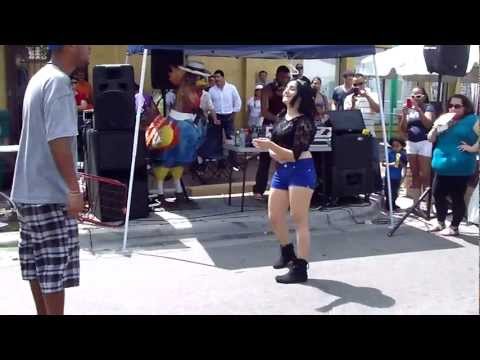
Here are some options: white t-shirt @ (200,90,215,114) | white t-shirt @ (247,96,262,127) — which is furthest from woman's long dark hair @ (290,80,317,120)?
white t-shirt @ (247,96,262,127)

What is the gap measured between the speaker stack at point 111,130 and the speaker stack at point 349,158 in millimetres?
2423

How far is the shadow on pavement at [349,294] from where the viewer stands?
4609 mm

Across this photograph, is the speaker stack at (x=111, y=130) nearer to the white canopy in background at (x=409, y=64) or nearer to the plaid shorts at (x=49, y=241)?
the plaid shorts at (x=49, y=241)

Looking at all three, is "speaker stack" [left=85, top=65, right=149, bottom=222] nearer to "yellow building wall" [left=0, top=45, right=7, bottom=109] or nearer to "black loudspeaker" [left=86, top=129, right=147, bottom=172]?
"black loudspeaker" [left=86, top=129, right=147, bottom=172]

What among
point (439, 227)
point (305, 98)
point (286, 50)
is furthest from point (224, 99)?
point (305, 98)

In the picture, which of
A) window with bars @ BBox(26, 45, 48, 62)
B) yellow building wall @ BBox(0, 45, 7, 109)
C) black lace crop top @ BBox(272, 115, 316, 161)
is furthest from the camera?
window with bars @ BBox(26, 45, 48, 62)

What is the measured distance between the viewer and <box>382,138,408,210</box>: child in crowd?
7984 millimetres

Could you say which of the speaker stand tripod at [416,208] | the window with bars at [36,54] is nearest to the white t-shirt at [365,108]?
the speaker stand tripod at [416,208]

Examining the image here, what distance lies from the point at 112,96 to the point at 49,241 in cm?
361

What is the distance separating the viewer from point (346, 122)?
780 centimetres

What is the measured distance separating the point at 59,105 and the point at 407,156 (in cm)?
606

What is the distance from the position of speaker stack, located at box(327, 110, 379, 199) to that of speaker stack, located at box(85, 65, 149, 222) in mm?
2423

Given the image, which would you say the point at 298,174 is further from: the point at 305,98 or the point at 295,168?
the point at 305,98

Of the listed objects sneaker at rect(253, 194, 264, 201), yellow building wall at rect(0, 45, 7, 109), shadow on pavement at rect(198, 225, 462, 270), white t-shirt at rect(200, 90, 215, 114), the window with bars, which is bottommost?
shadow on pavement at rect(198, 225, 462, 270)
